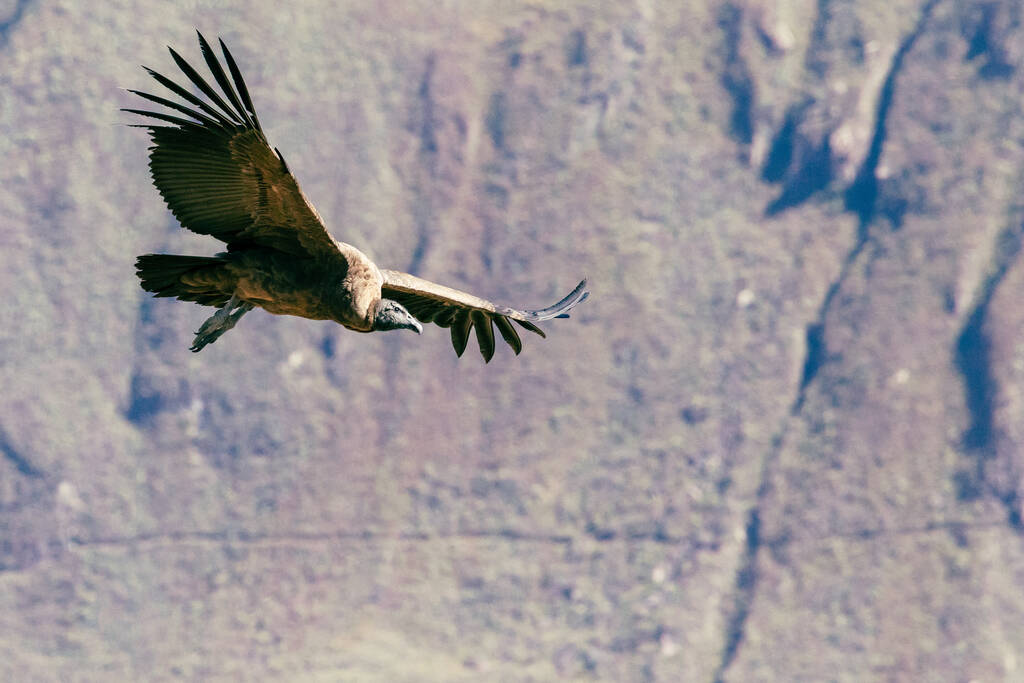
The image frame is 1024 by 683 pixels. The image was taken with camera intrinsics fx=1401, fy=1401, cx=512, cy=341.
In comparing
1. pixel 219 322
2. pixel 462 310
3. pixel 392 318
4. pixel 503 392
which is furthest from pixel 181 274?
pixel 503 392

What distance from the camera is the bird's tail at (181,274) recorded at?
21.4m

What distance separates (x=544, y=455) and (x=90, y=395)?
5441 centimetres

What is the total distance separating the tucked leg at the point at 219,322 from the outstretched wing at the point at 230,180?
1.06 meters

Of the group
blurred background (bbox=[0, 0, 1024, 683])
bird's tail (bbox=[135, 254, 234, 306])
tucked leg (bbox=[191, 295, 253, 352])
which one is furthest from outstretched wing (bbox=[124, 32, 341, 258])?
blurred background (bbox=[0, 0, 1024, 683])

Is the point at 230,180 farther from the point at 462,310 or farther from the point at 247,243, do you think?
the point at 462,310

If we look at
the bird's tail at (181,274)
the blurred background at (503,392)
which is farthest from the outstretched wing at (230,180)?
the blurred background at (503,392)

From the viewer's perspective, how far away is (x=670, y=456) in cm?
16850

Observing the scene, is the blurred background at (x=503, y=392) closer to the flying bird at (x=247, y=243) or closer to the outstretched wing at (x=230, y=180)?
the flying bird at (x=247, y=243)

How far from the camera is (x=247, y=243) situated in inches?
844

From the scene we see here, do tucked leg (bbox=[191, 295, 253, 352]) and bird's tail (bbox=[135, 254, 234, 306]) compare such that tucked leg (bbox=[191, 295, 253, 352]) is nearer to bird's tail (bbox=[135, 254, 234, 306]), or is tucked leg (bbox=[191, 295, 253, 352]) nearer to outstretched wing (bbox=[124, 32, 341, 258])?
bird's tail (bbox=[135, 254, 234, 306])

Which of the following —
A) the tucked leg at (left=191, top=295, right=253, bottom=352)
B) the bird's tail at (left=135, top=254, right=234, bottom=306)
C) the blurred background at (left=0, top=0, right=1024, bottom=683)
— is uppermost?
the bird's tail at (left=135, top=254, right=234, bottom=306)

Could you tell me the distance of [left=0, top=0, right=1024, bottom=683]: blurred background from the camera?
16050 cm

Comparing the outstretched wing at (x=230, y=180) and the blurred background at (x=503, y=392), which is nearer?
the outstretched wing at (x=230, y=180)

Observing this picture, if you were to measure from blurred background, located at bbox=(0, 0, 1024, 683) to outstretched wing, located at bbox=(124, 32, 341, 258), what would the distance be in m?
138
